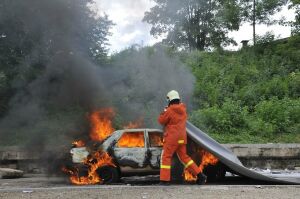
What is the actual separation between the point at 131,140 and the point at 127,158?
485mm

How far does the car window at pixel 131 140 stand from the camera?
10.2m

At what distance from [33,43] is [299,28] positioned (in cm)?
1642

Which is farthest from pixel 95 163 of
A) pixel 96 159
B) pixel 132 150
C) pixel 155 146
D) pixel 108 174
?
pixel 155 146

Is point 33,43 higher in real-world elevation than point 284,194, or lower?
higher

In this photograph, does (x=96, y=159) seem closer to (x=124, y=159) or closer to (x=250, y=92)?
(x=124, y=159)

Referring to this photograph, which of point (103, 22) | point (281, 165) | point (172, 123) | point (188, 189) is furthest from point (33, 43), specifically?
point (281, 165)

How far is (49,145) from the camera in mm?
13453

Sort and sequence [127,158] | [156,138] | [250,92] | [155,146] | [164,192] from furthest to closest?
[250,92] < [156,138] < [155,146] < [127,158] < [164,192]

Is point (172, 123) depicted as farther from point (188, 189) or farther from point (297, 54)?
point (297, 54)

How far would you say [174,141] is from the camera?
9336 millimetres

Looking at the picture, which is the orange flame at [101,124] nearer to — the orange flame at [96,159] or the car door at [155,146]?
the orange flame at [96,159]

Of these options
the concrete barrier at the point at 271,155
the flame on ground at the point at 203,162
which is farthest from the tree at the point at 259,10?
the flame on ground at the point at 203,162

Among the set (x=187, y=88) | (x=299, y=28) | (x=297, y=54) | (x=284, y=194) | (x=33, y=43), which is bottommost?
(x=284, y=194)

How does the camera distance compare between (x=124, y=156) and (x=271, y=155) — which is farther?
(x=271, y=155)
